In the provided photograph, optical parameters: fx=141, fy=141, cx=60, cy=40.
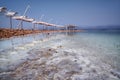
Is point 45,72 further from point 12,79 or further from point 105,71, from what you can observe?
point 105,71

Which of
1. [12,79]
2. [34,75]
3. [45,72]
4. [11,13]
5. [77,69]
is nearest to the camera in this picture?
[12,79]

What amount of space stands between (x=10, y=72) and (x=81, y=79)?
2.59 m

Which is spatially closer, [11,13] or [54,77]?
[54,77]

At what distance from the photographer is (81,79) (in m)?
4.61

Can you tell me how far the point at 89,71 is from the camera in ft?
17.9

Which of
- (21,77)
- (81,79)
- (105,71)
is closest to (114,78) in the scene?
(105,71)

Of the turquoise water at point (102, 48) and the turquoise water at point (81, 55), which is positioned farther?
the turquoise water at point (102, 48)

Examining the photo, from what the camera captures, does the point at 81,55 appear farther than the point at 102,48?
No

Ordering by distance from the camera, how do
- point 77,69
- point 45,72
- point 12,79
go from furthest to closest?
point 77,69 → point 45,72 → point 12,79

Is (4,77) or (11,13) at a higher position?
(11,13)

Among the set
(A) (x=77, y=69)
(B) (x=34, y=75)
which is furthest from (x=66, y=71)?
(B) (x=34, y=75)

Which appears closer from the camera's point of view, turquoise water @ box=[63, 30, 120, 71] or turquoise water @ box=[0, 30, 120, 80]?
turquoise water @ box=[0, 30, 120, 80]

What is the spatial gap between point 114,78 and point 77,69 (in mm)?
1478

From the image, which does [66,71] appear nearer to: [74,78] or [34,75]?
[74,78]
